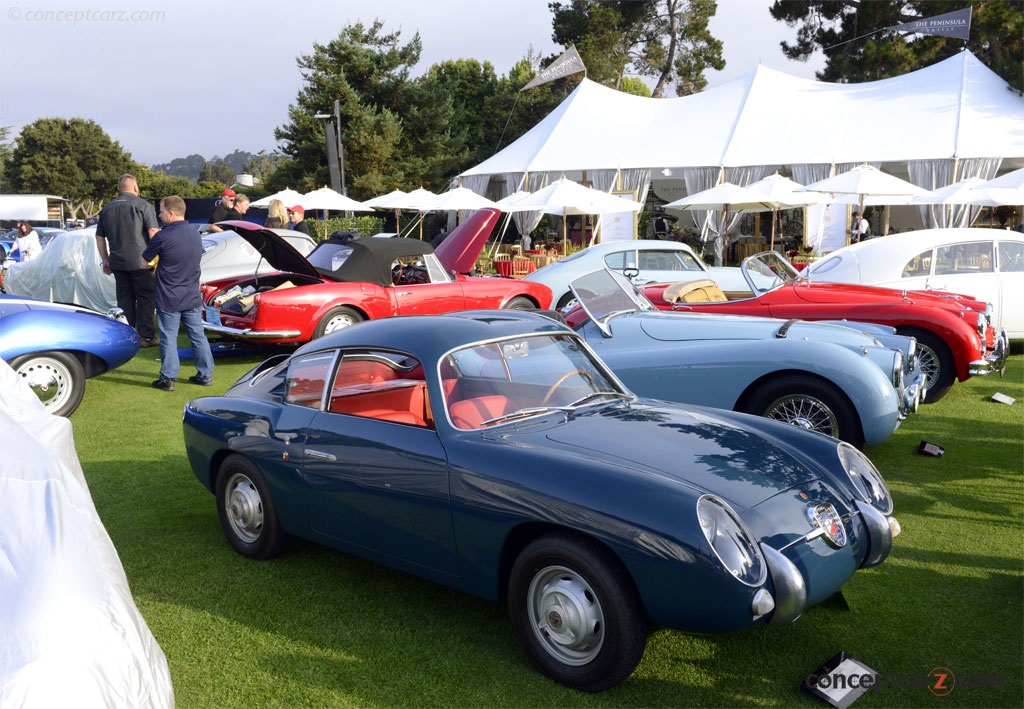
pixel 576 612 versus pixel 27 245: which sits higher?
pixel 27 245

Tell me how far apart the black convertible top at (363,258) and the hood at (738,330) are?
173 inches

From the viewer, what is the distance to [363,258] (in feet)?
33.7

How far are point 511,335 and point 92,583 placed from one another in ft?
7.33

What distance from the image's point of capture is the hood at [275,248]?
9836mm

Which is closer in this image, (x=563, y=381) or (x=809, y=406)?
(x=563, y=381)

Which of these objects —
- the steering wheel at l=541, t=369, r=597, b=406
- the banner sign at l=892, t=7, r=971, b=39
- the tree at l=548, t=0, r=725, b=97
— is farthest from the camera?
the tree at l=548, t=0, r=725, b=97

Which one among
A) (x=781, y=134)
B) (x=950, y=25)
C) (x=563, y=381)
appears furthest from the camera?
(x=950, y=25)

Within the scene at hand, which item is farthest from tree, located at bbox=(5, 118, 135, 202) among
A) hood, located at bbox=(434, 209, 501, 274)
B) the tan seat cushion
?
the tan seat cushion

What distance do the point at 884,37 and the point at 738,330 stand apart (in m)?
37.8

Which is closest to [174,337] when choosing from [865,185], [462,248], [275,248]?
[275,248]

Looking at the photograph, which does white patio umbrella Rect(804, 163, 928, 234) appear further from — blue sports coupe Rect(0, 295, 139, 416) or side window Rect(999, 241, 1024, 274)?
blue sports coupe Rect(0, 295, 139, 416)

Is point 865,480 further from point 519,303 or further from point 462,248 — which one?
point 462,248

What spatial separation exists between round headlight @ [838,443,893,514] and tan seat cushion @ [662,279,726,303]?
4.56 meters

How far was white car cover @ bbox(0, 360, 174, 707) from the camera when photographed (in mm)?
1931
